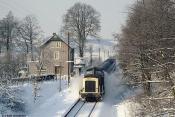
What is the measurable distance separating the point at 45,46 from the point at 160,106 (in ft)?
211

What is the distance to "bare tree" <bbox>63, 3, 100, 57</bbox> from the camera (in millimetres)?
83312

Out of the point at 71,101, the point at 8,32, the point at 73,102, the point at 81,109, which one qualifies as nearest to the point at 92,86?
the point at 73,102

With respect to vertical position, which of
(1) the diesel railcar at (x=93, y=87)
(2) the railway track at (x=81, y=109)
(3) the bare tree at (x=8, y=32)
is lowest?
(2) the railway track at (x=81, y=109)

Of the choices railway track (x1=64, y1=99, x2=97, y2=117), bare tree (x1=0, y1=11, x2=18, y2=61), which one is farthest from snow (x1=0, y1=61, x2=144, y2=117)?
bare tree (x1=0, y1=11, x2=18, y2=61)

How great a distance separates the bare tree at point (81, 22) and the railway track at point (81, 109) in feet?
160

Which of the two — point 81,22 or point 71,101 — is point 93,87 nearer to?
point 71,101

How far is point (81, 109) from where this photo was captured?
30.4 m

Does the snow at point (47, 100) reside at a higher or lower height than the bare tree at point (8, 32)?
lower

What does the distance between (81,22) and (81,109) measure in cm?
5479

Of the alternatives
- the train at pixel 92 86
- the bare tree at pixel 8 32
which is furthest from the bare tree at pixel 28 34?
the train at pixel 92 86

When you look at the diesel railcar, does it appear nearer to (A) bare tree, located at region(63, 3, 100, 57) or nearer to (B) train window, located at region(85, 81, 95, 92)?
(B) train window, located at region(85, 81, 95, 92)

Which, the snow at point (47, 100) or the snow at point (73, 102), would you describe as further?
the snow at point (47, 100)

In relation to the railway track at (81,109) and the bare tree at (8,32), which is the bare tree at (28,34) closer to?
the bare tree at (8,32)

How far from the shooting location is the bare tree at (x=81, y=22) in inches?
3280
